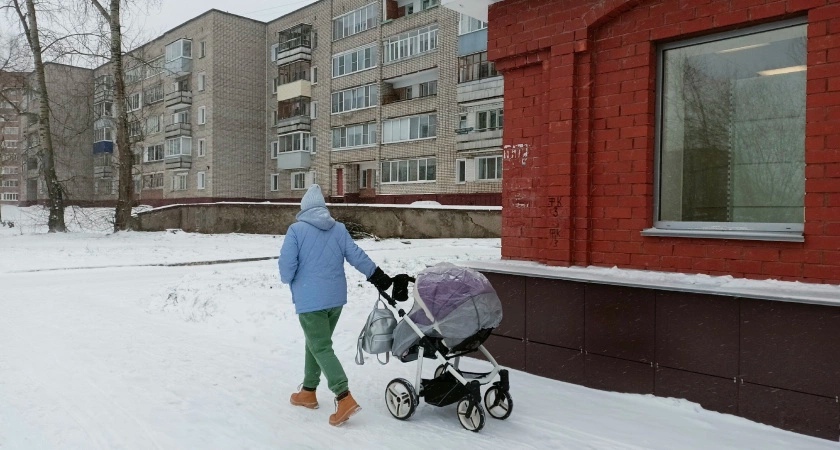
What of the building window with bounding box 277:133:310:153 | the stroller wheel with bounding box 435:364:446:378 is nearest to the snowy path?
the stroller wheel with bounding box 435:364:446:378

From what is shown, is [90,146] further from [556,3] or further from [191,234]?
[556,3]

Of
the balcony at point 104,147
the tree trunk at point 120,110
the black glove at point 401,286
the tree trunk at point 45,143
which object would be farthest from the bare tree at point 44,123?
the balcony at point 104,147

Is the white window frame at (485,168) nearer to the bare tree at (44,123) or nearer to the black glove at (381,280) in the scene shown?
the bare tree at (44,123)

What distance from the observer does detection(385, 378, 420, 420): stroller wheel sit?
14.1 feet

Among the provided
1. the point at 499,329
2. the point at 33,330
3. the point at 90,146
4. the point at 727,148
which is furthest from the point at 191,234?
the point at 90,146

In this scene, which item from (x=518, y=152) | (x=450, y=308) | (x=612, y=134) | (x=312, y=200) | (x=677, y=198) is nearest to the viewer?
(x=450, y=308)

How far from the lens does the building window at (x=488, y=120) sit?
28344 millimetres

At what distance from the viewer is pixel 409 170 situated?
33.1 metres

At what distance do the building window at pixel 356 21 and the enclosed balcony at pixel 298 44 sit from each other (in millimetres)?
2521

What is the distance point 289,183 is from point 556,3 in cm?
3772

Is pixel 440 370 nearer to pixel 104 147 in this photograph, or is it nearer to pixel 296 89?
pixel 296 89

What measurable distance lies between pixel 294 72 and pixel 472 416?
39.4 meters

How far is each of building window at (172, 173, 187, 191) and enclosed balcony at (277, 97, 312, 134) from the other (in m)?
9.53

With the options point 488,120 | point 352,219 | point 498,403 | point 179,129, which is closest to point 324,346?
point 498,403
